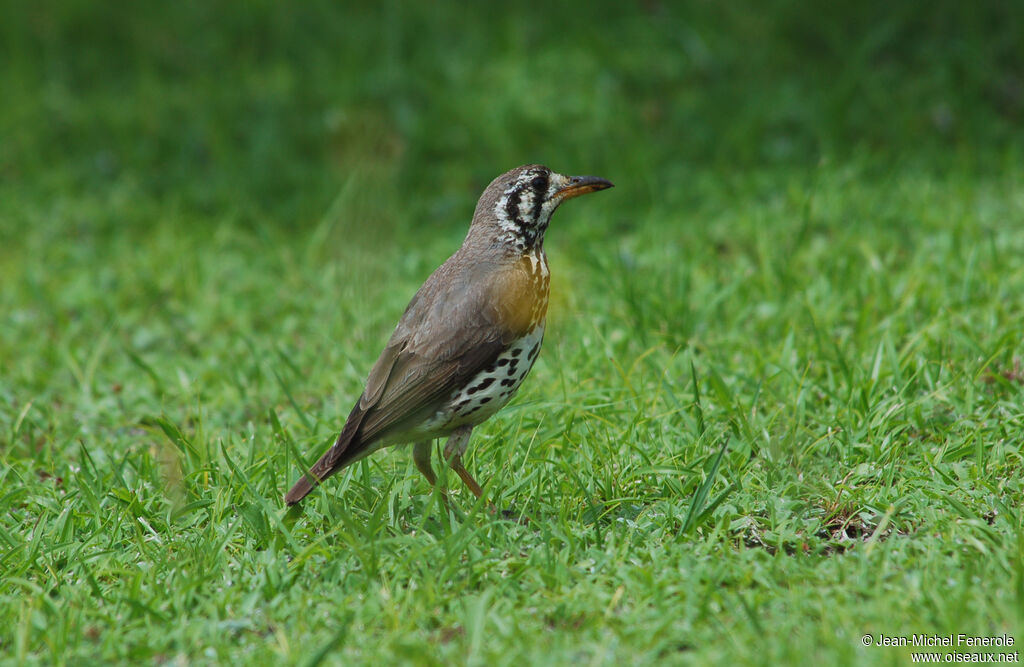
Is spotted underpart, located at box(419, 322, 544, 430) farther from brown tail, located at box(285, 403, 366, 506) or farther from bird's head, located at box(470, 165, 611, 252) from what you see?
bird's head, located at box(470, 165, 611, 252)

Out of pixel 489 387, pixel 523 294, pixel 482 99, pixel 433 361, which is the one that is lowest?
pixel 489 387

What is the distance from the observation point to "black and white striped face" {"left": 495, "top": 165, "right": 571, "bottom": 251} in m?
4.62

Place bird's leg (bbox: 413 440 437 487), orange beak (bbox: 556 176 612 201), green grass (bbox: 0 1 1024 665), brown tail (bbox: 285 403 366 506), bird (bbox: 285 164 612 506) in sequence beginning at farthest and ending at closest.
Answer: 1. orange beak (bbox: 556 176 612 201)
2. bird's leg (bbox: 413 440 437 487)
3. bird (bbox: 285 164 612 506)
4. brown tail (bbox: 285 403 366 506)
5. green grass (bbox: 0 1 1024 665)

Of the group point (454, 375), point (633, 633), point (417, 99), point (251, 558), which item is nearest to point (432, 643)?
point (633, 633)

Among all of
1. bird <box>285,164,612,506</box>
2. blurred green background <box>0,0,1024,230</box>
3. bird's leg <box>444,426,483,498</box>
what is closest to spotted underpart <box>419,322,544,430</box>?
bird <box>285,164,612,506</box>

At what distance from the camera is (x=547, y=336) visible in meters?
5.64

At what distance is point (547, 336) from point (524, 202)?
1154 millimetres

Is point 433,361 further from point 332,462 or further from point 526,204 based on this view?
point 526,204

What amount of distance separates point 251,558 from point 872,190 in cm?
480

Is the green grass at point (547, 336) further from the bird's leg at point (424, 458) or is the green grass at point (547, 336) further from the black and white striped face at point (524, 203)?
the black and white striped face at point (524, 203)

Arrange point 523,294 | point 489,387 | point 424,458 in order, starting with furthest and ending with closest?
point 424,458 → point 523,294 → point 489,387

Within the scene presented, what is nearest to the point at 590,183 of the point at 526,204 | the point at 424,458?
the point at 526,204

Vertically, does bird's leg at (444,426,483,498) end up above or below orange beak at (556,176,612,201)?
below

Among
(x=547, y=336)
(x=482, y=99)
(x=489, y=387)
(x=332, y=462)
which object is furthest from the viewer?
(x=482, y=99)
